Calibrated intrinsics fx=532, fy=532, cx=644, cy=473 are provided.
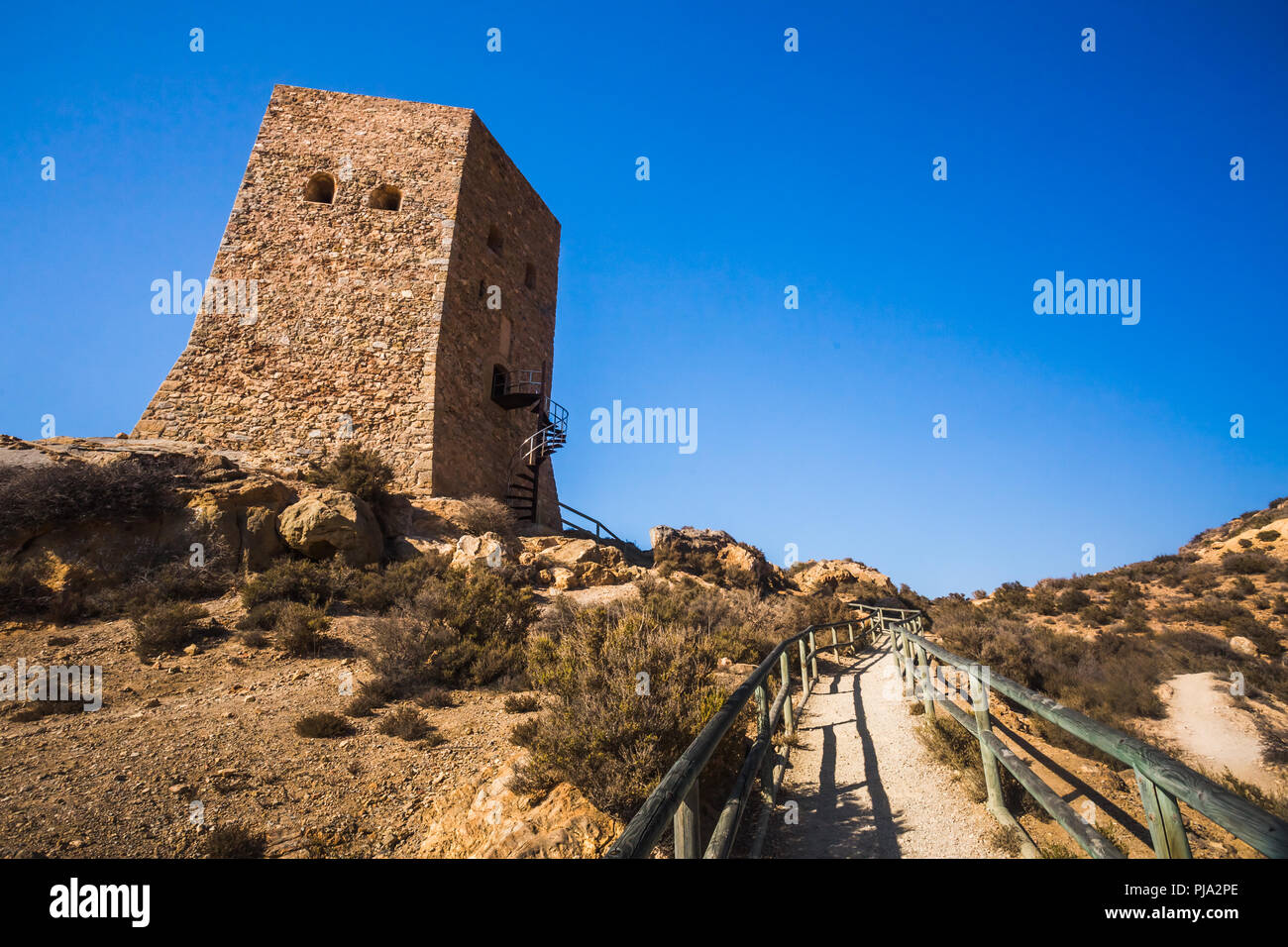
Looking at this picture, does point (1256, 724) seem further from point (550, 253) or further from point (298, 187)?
point (298, 187)

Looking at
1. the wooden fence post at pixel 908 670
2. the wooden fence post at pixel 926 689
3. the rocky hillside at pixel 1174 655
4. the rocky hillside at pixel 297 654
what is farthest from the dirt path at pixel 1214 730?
the rocky hillside at pixel 297 654

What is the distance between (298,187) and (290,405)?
252 inches

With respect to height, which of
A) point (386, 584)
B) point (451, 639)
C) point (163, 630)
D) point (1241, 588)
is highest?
point (386, 584)

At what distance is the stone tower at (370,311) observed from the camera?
42.2 ft

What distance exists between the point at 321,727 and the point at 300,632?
7.81 ft

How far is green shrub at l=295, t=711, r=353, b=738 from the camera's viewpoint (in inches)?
188

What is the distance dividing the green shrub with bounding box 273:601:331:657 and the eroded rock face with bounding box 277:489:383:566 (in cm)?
205

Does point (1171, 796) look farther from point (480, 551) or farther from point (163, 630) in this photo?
point (480, 551)

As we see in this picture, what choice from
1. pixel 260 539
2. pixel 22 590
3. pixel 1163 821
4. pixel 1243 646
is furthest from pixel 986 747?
pixel 1243 646

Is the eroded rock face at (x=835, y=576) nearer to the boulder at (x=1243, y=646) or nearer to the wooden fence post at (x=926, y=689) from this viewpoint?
the boulder at (x=1243, y=646)

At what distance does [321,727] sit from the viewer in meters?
4.79

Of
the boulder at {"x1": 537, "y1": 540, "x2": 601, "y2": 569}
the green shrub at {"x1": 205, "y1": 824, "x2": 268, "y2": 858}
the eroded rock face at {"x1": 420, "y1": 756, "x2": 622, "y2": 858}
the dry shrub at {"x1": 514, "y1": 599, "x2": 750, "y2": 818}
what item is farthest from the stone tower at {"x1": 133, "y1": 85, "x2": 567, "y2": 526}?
the eroded rock face at {"x1": 420, "y1": 756, "x2": 622, "y2": 858}

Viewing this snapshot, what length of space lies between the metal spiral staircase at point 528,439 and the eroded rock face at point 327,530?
607 cm

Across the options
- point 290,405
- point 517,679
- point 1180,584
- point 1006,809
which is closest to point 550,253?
point 290,405
